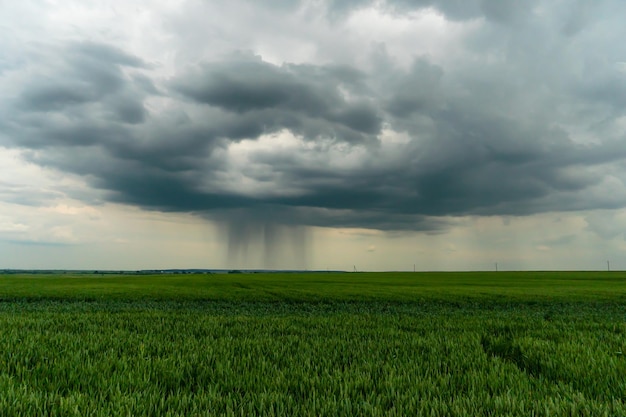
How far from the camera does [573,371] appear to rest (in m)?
7.44

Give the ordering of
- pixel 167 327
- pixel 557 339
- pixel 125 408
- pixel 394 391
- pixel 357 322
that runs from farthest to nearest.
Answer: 1. pixel 357 322
2. pixel 167 327
3. pixel 557 339
4. pixel 394 391
5. pixel 125 408

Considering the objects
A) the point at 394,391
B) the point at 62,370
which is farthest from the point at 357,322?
the point at 62,370

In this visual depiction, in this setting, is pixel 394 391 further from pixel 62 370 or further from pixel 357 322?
pixel 357 322

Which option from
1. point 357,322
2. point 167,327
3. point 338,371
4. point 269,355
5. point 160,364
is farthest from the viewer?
point 357,322

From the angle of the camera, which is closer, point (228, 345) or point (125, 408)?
point (125, 408)

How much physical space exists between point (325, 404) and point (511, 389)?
3.17 m

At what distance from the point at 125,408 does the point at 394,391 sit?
13.0 feet

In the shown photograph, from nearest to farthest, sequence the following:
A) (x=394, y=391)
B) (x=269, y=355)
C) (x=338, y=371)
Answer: (x=394, y=391) → (x=338, y=371) → (x=269, y=355)

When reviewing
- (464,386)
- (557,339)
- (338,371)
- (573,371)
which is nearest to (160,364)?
(338,371)

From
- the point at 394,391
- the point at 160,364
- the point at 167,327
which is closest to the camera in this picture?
the point at 394,391

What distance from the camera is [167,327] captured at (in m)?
13.0

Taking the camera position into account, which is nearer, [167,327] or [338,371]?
[338,371]

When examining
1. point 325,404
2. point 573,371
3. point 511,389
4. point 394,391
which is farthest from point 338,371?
point 573,371

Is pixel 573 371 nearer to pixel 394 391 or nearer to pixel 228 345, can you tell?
pixel 394 391
